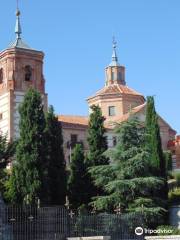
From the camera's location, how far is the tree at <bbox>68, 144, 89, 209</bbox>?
33344 millimetres

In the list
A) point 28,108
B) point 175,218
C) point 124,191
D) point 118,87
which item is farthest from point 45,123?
point 118,87

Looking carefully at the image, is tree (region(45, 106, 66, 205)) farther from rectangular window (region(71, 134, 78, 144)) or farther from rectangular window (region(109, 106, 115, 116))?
rectangular window (region(109, 106, 115, 116))

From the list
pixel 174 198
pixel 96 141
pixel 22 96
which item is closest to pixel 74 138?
pixel 22 96

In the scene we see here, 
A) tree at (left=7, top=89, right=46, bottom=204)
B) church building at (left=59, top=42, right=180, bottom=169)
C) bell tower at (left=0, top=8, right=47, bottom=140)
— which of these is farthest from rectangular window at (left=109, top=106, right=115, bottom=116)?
tree at (left=7, top=89, right=46, bottom=204)

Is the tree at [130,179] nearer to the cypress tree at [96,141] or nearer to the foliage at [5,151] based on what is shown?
the cypress tree at [96,141]

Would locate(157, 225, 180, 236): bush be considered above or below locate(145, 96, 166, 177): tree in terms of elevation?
below

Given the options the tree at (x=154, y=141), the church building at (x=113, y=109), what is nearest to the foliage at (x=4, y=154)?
the tree at (x=154, y=141)

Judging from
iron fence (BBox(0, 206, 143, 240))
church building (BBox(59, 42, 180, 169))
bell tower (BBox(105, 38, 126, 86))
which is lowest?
iron fence (BBox(0, 206, 143, 240))

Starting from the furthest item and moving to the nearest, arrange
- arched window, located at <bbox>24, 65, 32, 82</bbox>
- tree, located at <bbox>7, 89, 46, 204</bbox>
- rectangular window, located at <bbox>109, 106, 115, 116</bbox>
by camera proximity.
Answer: rectangular window, located at <bbox>109, 106, 115, 116</bbox> → arched window, located at <bbox>24, 65, 32, 82</bbox> → tree, located at <bbox>7, 89, 46, 204</bbox>

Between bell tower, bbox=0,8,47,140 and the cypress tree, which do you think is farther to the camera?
bell tower, bbox=0,8,47,140

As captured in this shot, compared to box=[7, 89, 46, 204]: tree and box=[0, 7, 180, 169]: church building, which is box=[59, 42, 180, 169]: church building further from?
box=[7, 89, 46, 204]: tree

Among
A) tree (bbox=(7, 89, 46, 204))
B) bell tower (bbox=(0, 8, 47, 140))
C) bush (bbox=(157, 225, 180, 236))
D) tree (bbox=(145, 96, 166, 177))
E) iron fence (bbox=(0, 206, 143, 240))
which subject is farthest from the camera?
bell tower (bbox=(0, 8, 47, 140))

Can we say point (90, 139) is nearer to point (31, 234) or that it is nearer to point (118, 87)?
point (31, 234)

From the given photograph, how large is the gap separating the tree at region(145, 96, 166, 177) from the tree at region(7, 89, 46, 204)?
21.6 feet
